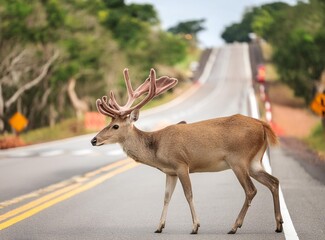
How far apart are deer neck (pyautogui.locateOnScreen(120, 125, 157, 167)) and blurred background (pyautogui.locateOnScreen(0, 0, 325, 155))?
18.6 m

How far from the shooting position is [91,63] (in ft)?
208

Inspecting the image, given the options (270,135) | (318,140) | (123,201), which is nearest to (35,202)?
(123,201)

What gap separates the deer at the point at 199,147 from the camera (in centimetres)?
1016

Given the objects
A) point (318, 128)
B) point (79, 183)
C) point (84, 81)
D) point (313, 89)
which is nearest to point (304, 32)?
Answer: point (313, 89)

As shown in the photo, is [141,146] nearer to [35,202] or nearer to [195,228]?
[195,228]

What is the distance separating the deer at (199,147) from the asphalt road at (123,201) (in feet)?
1.69

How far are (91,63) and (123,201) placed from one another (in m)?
50.2

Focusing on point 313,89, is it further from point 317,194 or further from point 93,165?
point 317,194

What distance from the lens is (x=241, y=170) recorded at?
10172 mm

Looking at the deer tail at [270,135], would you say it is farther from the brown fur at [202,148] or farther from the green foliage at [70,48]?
the green foliage at [70,48]

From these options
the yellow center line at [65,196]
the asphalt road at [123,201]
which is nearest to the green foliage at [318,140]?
the asphalt road at [123,201]

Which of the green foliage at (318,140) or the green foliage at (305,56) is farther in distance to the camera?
the green foliage at (305,56)

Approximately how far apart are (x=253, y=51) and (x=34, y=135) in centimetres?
8776

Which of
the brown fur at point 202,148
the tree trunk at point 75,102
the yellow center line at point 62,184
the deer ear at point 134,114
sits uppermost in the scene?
the deer ear at point 134,114
